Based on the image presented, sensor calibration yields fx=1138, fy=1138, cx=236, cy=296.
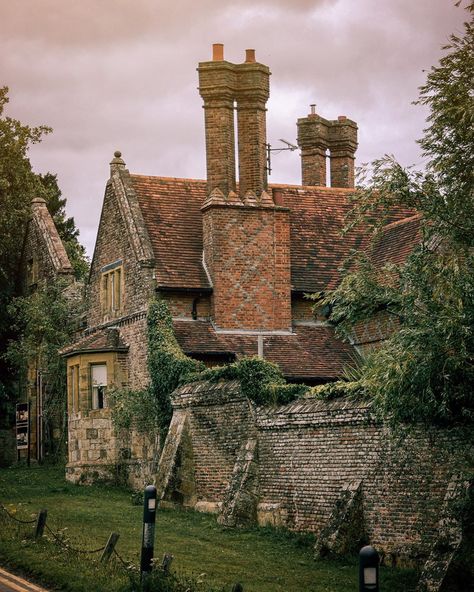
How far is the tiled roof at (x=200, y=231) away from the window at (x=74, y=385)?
15.2 feet

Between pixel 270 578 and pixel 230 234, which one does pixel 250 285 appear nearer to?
pixel 230 234

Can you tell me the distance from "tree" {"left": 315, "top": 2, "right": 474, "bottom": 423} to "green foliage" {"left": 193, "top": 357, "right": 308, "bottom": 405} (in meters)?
4.49

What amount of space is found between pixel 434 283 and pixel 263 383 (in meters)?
7.96

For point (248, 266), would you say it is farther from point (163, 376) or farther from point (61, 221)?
point (61, 221)

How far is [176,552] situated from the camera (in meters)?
20.8

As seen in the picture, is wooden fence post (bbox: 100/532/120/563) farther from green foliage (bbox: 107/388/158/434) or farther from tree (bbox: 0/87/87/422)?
tree (bbox: 0/87/87/422)

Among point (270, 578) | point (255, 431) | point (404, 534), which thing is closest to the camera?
point (270, 578)

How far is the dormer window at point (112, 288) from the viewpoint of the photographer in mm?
35781

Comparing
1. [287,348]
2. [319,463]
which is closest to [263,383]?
[319,463]

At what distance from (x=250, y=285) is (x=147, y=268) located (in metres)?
3.23

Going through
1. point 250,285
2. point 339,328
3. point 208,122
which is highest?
point 208,122

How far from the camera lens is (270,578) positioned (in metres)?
18.9

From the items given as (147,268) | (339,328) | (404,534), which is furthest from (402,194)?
(147,268)

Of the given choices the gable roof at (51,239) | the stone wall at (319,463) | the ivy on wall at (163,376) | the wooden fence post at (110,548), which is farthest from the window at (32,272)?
the wooden fence post at (110,548)
